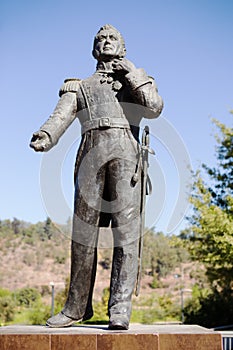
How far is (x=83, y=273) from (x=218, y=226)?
11.0 metres

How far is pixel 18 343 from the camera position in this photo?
4.38m

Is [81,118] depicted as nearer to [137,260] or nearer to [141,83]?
[141,83]

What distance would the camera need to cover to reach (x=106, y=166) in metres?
5.24

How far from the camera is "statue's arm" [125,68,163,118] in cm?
519

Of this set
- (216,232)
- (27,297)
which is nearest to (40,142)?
(216,232)

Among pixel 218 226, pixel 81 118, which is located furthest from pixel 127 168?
pixel 218 226

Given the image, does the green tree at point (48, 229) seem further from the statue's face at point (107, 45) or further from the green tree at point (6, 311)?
the statue's face at point (107, 45)

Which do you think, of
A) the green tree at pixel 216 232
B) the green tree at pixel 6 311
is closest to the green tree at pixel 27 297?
the green tree at pixel 6 311

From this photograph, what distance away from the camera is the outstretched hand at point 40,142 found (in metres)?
5.08

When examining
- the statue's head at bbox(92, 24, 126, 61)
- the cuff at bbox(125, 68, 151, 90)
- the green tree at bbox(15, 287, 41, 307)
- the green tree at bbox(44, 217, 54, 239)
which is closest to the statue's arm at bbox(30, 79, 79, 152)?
the statue's head at bbox(92, 24, 126, 61)

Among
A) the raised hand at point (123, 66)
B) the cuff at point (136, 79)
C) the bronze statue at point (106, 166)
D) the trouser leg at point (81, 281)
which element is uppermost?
the raised hand at point (123, 66)

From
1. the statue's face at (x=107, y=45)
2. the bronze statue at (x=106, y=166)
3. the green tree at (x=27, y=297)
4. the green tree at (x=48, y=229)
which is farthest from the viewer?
the green tree at (x=48, y=229)

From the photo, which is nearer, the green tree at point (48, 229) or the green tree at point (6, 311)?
the green tree at point (6, 311)

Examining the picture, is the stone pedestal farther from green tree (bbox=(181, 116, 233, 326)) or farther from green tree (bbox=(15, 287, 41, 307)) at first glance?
green tree (bbox=(15, 287, 41, 307))
